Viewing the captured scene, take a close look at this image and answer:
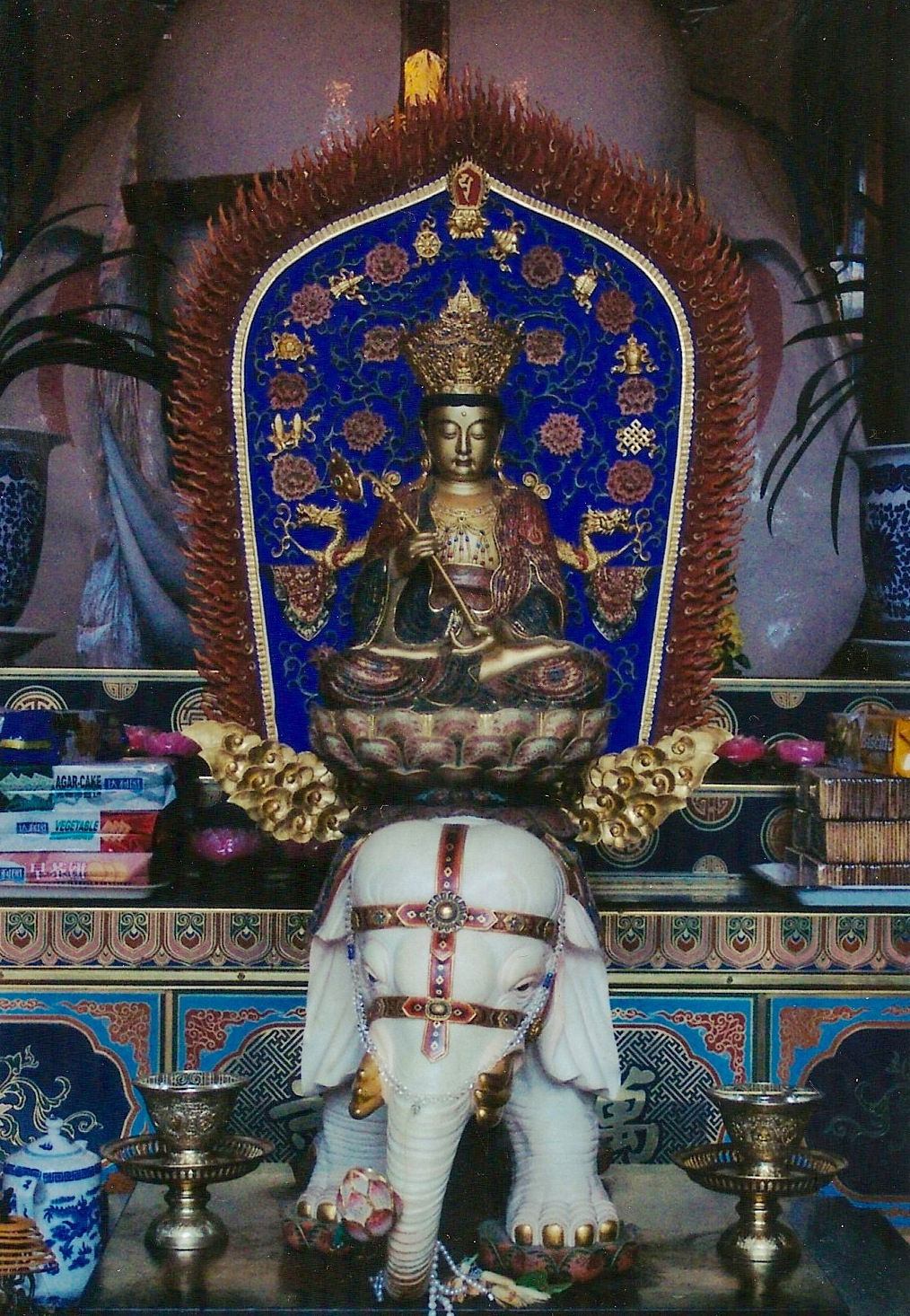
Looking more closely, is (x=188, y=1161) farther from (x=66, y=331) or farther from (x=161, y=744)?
(x=66, y=331)

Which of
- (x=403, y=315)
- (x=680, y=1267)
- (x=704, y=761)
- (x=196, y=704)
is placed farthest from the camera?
(x=196, y=704)

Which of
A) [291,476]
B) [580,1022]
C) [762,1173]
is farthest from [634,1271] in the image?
[291,476]

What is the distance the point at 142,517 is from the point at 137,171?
1061mm

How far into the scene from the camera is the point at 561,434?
15.9ft

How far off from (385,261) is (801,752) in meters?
1.83

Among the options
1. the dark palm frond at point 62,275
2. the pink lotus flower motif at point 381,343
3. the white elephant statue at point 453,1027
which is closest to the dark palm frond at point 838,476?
the pink lotus flower motif at point 381,343

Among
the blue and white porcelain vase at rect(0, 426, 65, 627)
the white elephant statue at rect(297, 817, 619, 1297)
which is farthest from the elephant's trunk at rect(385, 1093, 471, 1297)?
the blue and white porcelain vase at rect(0, 426, 65, 627)

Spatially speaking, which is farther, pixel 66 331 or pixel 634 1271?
pixel 66 331

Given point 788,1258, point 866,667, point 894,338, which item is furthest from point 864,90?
point 788,1258

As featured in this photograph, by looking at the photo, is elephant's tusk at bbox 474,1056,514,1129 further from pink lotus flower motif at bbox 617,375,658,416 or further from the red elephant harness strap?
pink lotus flower motif at bbox 617,375,658,416

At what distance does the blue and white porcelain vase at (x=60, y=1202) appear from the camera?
13.4ft

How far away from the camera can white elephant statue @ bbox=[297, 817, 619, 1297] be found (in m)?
3.70

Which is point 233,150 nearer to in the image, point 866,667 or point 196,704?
point 196,704

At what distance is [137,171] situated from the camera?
19.7 feet
